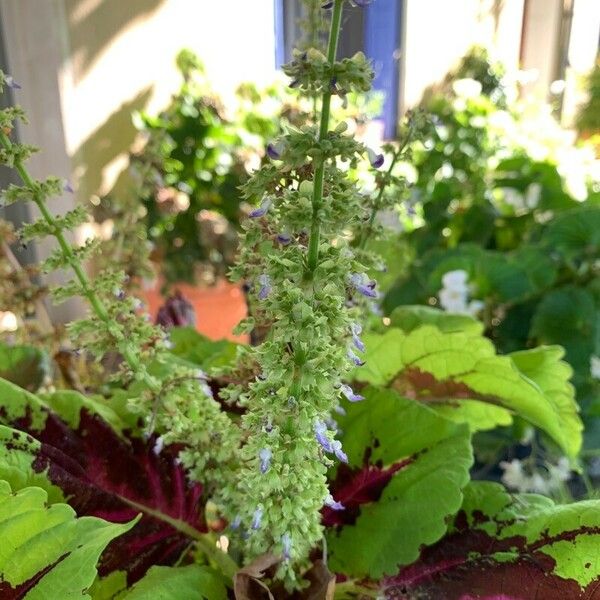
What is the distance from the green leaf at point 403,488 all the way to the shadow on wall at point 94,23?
0.72 meters

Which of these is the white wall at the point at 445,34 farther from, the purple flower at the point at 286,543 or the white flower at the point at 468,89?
the purple flower at the point at 286,543

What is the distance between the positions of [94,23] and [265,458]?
2.80 feet

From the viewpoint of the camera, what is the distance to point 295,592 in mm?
361

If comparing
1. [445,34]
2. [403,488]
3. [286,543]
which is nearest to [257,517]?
[286,543]

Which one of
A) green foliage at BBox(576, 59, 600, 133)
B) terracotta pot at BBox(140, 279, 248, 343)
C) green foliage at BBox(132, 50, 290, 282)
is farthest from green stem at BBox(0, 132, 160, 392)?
green foliage at BBox(576, 59, 600, 133)

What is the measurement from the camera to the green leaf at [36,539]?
0.96 ft

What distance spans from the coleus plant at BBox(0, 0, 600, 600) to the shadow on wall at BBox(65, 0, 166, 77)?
0.63 m

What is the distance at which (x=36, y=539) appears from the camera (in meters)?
0.30

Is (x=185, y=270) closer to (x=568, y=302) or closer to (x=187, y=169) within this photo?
(x=187, y=169)

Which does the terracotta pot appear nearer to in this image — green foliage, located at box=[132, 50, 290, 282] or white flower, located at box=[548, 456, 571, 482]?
green foliage, located at box=[132, 50, 290, 282]

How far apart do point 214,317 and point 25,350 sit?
1.90 feet

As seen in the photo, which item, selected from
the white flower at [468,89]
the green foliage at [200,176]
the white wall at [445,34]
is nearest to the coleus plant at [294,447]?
the green foliage at [200,176]

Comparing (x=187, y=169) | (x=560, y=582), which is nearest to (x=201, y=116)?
(x=187, y=169)

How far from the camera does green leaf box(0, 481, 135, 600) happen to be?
291mm
